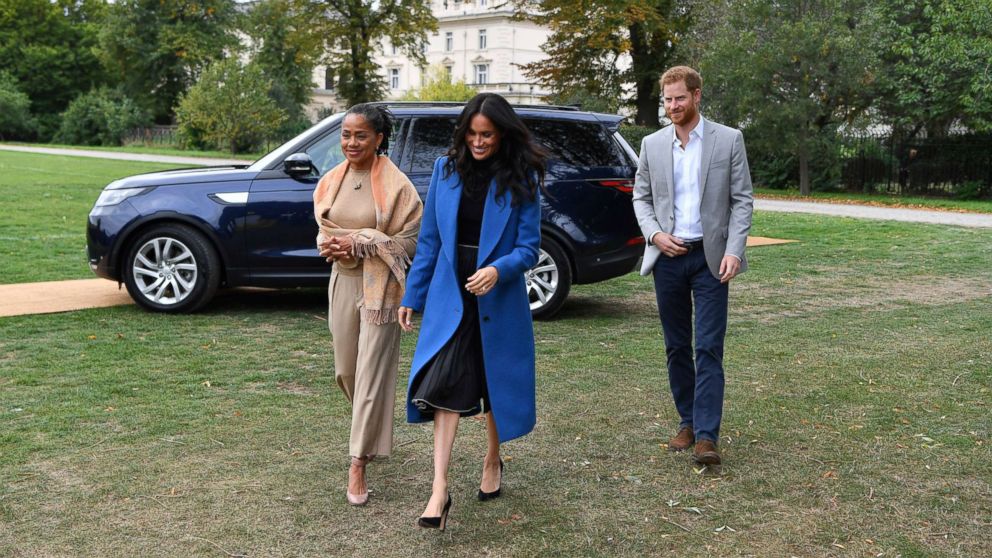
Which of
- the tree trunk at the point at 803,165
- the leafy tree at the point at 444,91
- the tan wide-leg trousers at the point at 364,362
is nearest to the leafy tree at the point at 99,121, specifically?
the leafy tree at the point at 444,91

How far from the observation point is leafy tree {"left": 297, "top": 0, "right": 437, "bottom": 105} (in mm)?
40281

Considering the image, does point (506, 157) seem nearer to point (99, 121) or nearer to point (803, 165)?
point (803, 165)

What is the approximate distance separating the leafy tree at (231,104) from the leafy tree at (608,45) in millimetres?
13522

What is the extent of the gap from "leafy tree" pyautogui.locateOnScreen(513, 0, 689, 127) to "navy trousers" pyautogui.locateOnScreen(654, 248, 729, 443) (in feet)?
98.5

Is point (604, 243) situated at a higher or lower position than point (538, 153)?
lower

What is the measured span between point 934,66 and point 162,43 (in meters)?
52.9

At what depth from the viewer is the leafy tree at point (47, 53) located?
7681 cm

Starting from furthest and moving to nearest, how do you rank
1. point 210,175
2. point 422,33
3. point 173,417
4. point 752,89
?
point 422,33 → point 752,89 → point 210,175 → point 173,417

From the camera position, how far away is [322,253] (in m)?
4.64

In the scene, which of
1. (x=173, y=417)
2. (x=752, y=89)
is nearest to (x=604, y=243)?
(x=173, y=417)

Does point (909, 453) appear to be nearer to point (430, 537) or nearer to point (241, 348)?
point (430, 537)

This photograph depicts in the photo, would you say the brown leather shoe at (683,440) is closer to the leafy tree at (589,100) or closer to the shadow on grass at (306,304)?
the shadow on grass at (306,304)

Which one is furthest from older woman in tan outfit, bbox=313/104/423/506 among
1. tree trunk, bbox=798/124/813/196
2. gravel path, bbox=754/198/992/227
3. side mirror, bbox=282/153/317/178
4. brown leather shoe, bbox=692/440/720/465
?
tree trunk, bbox=798/124/813/196

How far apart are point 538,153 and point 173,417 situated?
9.27 feet
